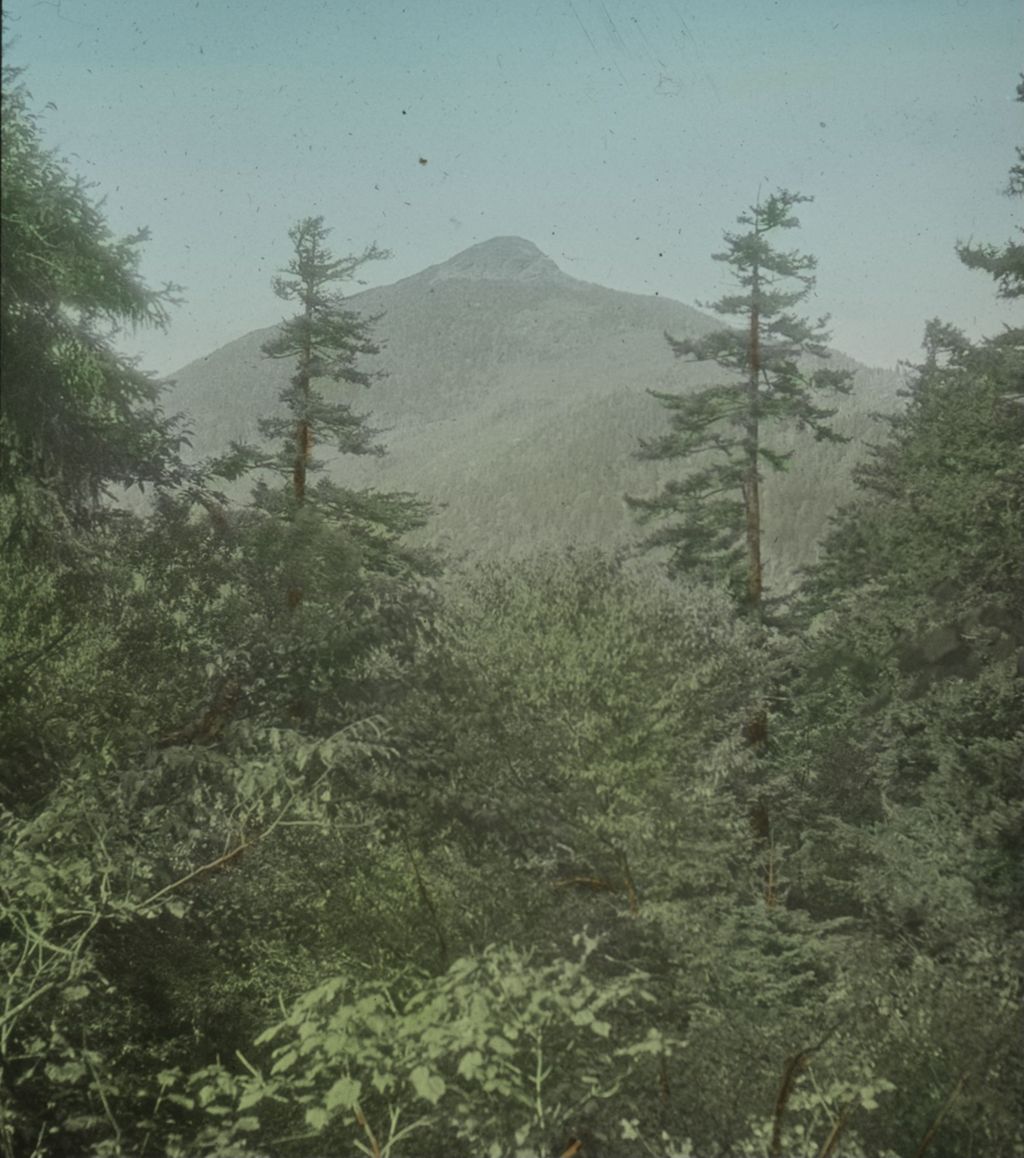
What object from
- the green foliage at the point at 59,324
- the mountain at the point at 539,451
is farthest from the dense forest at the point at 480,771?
the mountain at the point at 539,451

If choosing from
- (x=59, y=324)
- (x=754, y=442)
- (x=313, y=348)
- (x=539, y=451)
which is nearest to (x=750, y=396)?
(x=754, y=442)

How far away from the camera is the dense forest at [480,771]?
7.43 m

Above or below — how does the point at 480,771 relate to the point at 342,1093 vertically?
below

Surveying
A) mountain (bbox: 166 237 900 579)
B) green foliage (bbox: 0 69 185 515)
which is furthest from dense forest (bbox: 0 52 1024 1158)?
mountain (bbox: 166 237 900 579)

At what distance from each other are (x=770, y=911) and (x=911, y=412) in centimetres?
1960

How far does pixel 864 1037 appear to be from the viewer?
1218 centimetres

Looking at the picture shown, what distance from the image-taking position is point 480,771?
15641mm

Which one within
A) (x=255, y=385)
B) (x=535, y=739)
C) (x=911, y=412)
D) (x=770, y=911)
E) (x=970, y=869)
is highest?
(x=255, y=385)

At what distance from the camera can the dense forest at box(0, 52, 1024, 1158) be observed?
7.43 meters

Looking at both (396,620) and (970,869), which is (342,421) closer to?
(396,620)

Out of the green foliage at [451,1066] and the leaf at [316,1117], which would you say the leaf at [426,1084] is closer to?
the green foliage at [451,1066]

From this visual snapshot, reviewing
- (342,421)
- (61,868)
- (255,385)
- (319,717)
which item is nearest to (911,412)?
(342,421)

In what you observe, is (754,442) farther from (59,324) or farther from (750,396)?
(59,324)

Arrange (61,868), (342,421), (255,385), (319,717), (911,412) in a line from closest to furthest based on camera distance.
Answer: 1. (61,868)
2. (319,717)
3. (342,421)
4. (911,412)
5. (255,385)
